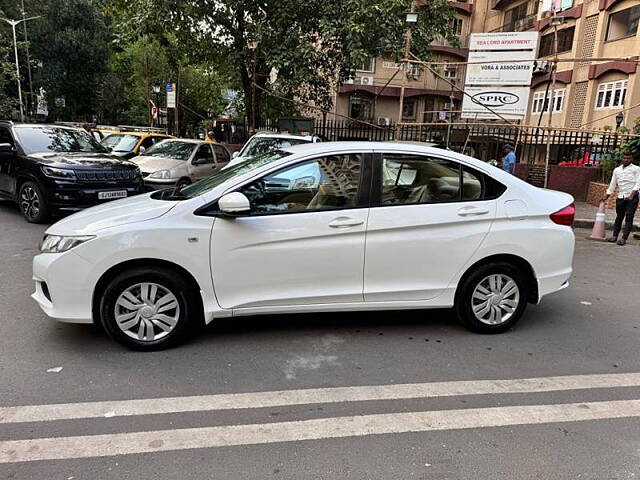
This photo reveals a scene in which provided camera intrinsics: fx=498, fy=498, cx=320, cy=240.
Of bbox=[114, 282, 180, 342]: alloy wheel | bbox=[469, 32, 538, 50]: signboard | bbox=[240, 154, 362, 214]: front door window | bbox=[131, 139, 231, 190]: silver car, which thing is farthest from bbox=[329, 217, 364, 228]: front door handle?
bbox=[469, 32, 538, 50]: signboard

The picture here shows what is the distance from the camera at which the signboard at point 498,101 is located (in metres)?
13.1

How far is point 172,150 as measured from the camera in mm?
12945

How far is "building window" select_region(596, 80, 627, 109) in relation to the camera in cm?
2384

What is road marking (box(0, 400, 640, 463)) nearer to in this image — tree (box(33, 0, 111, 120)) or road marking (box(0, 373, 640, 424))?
road marking (box(0, 373, 640, 424))

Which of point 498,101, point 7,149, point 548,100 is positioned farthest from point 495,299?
point 548,100

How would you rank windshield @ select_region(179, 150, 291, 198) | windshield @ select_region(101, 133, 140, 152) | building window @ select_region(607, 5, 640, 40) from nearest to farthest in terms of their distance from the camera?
windshield @ select_region(179, 150, 291, 198), windshield @ select_region(101, 133, 140, 152), building window @ select_region(607, 5, 640, 40)

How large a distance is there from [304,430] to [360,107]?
101 ft

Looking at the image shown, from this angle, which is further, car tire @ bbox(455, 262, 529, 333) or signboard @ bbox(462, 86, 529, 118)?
signboard @ bbox(462, 86, 529, 118)

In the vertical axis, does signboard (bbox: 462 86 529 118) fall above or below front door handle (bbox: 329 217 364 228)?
above

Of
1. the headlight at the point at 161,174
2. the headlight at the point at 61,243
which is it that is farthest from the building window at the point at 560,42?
the headlight at the point at 61,243

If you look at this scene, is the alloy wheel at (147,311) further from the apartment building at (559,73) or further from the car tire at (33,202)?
the apartment building at (559,73)

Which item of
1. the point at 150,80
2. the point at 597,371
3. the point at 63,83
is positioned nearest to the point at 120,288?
the point at 597,371

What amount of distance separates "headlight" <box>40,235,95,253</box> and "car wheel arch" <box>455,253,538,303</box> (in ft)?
10.2

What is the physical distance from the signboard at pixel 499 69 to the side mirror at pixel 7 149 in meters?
11.0
